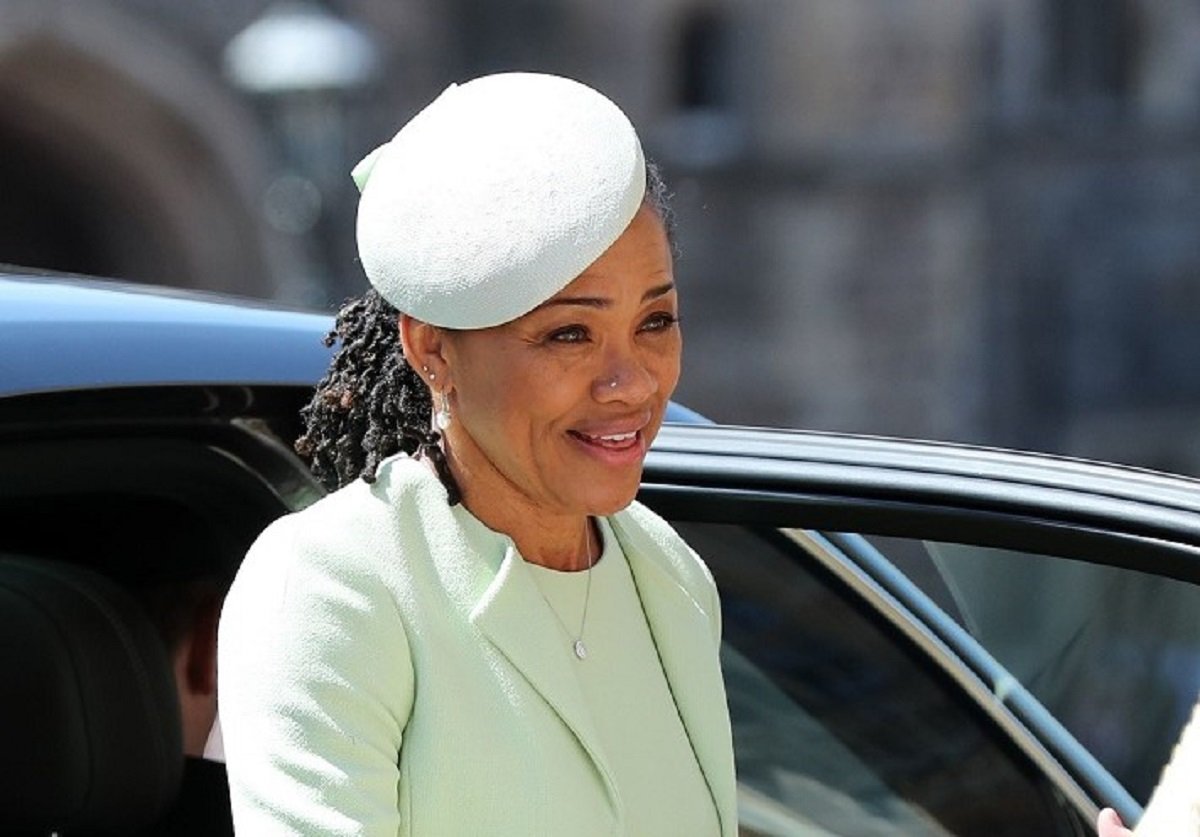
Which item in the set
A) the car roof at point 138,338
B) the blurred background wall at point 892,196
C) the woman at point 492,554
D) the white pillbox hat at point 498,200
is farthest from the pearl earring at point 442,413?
the blurred background wall at point 892,196

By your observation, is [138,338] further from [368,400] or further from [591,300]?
[591,300]

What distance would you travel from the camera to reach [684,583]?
2002mm

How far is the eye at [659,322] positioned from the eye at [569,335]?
55 millimetres

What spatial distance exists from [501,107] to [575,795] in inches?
19.1

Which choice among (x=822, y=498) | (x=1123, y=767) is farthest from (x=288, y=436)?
(x=1123, y=767)

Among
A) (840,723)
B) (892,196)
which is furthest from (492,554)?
(892,196)

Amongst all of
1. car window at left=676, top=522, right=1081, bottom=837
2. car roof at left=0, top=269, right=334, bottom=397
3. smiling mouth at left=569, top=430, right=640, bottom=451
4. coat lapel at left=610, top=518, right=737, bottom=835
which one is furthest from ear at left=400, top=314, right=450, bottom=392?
car window at left=676, top=522, right=1081, bottom=837

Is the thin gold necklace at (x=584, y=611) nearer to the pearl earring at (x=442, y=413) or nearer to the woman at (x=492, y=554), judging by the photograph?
the woman at (x=492, y=554)

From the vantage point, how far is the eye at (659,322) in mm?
1824

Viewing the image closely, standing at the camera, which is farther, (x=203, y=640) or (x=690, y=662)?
(x=203, y=640)

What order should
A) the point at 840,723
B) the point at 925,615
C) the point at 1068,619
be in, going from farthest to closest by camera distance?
1. the point at 840,723
2. the point at 925,615
3. the point at 1068,619

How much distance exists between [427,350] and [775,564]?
2.60 feet

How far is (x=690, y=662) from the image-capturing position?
6.41 feet

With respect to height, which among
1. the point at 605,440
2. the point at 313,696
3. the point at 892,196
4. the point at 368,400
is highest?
the point at 892,196
